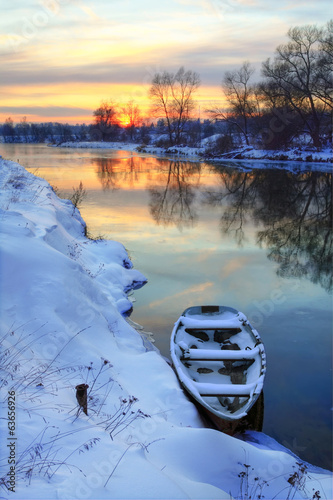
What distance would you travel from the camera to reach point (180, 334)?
749 centimetres

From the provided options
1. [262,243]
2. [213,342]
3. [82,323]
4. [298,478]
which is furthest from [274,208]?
[298,478]

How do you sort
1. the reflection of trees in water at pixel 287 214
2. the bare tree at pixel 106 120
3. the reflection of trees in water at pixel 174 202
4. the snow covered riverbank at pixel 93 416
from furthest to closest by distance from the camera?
the bare tree at pixel 106 120
the reflection of trees in water at pixel 174 202
the reflection of trees in water at pixel 287 214
the snow covered riverbank at pixel 93 416

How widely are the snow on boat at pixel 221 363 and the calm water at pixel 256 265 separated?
20.6 inches

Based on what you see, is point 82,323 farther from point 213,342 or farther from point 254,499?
point 254,499

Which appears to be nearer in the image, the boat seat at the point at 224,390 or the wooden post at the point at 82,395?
the wooden post at the point at 82,395

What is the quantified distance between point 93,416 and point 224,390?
2.10 metres

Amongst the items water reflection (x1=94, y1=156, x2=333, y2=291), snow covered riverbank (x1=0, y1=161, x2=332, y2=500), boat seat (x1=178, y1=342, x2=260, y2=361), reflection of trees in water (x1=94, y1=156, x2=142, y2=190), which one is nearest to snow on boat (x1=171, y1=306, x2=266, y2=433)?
boat seat (x1=178, y1=342, x2=260, y2=361)

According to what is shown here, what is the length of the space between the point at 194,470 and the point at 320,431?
2.58 m

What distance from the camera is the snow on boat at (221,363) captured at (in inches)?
218

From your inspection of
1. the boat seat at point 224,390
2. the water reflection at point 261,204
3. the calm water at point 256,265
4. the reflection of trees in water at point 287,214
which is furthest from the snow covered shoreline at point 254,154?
the boat seat at point 224,390

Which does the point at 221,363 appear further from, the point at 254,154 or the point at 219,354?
the point at 254,154

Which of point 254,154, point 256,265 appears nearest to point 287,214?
point 256,265

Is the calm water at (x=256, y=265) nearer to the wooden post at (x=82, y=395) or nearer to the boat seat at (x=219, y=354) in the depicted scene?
the boat seat at (x=219, y=354)

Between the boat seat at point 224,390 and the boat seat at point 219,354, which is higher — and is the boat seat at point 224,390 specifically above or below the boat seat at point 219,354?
below
